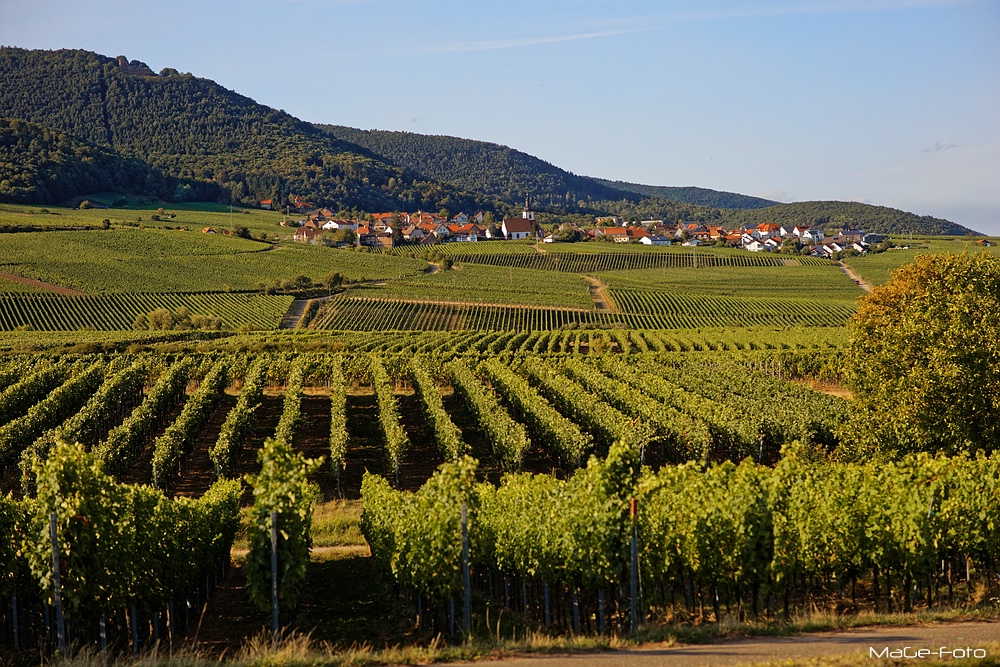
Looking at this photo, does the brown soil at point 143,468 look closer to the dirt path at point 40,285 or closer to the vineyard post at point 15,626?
the vineyard post at point 15,626

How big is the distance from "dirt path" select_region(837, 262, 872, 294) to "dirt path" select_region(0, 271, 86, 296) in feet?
331

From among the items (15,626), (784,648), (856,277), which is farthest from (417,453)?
(856,277)

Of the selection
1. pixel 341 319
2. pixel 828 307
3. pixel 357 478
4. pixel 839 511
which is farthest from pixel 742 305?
pixel 839 511

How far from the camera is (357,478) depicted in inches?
1310

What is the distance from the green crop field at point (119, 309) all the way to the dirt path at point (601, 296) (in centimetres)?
3756

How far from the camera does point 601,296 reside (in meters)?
112

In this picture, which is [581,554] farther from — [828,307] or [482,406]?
[828,307]

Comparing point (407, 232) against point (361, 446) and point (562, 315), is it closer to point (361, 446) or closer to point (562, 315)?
point (562, 315)

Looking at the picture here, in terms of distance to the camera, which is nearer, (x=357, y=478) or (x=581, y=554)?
(x=581, y=554)

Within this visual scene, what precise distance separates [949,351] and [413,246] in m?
142

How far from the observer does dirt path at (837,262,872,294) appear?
12388 cm

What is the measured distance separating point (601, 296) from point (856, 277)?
4830cm

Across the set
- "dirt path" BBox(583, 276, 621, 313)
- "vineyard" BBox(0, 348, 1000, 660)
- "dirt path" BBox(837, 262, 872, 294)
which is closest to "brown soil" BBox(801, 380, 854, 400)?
"vineyard" BBox(0, 348, 1000, 660)

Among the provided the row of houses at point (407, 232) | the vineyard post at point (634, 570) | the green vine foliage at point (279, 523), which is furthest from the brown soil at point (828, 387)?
the row of houses at point (407, 232)
